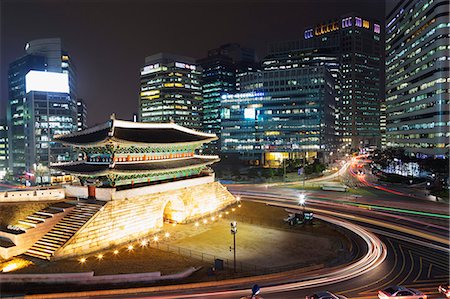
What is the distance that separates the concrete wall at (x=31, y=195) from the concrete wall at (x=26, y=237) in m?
4.86

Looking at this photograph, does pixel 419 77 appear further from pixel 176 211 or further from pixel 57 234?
pixel 57 234

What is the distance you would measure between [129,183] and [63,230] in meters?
8.05

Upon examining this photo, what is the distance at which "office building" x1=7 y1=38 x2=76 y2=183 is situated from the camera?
332 ft

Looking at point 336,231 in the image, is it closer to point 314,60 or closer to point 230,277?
point 230,277

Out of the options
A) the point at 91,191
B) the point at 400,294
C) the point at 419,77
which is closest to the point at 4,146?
the point at 91,191

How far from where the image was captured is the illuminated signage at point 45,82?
97.8m

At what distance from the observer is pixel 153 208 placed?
1421 inches

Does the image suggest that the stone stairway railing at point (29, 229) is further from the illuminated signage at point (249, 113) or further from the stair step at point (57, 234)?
the illuminated signage at point (249, 113)

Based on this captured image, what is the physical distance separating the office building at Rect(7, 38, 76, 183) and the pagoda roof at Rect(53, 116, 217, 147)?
6296cm

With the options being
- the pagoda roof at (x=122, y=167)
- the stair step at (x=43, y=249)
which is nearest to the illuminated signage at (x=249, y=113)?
the pagoda roof at (x=122, y=167)

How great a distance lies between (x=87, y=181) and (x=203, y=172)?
663 inches

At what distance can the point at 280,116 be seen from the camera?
127 m

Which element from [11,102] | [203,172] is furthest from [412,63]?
[11,102]

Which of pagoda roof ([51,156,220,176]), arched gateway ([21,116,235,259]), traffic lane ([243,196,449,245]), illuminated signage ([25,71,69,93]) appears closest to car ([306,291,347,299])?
traffic lane ([243,196,449,245])
